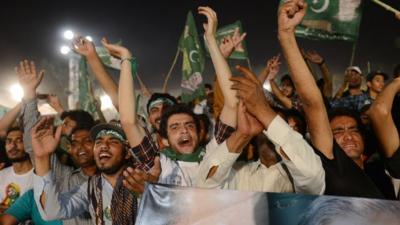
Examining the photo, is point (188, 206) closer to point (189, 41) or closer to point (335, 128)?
point (335, 128)

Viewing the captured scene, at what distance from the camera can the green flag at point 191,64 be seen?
6574mm

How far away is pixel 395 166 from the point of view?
3203 mm

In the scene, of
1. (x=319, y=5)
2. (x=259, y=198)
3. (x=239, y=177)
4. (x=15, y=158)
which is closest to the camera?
(x=259, y=198)

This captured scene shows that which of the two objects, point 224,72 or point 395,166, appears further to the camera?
point 224,72

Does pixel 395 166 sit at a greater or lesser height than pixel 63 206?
greater

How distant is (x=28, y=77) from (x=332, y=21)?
3800 mm

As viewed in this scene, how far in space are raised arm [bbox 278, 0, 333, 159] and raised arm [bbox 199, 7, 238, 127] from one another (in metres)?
0.80

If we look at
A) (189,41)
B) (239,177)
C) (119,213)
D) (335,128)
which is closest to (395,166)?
(335,128)

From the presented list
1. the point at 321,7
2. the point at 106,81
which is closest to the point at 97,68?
the point at 106,81

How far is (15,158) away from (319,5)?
4.12 m

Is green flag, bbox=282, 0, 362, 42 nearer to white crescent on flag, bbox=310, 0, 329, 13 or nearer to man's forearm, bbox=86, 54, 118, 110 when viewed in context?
white crescent on flag, bbox=310, 0, 329, 13

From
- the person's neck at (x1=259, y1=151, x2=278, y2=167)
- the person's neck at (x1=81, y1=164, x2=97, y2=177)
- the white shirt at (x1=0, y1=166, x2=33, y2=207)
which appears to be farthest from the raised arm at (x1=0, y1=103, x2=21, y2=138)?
the person's neck at (x1=259, y1=151, x2=278, y2=167)

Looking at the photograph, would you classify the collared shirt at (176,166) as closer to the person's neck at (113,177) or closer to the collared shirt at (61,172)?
the person's neck at (113,177)

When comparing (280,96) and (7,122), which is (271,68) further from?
(7,122)
